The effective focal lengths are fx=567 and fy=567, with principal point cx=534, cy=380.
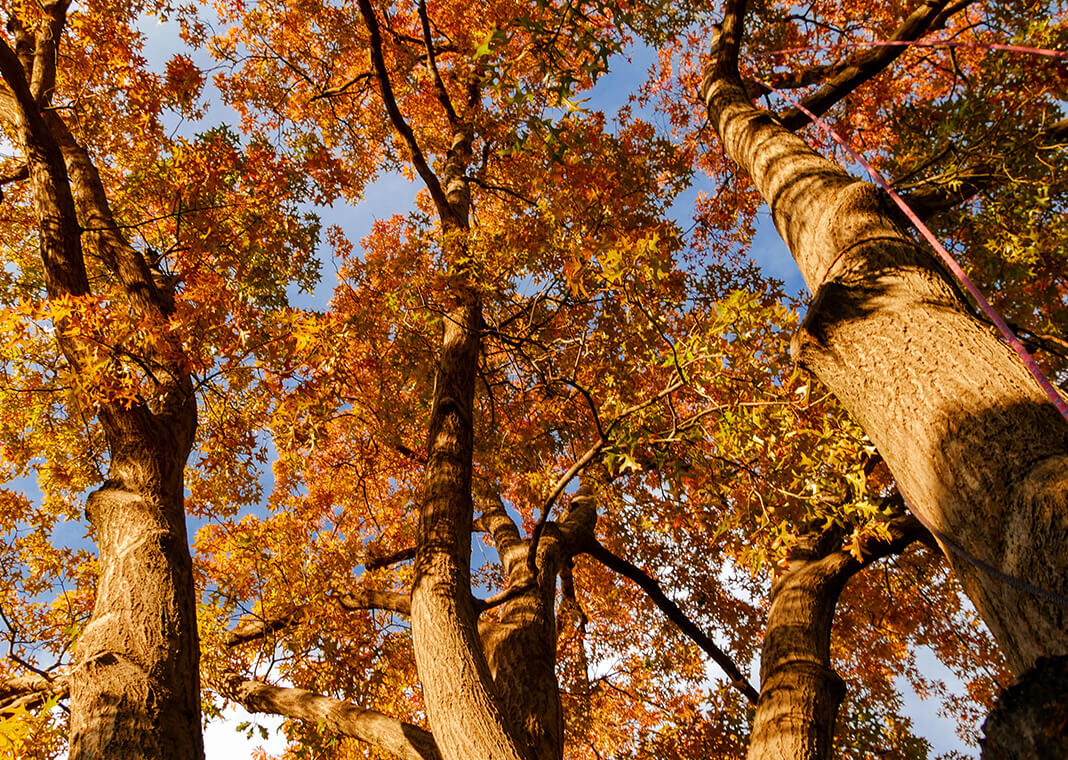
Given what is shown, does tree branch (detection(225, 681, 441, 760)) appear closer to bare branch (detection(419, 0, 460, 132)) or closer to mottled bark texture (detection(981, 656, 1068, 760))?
mottled bark texture (detection(981, 656, 1068, 760))

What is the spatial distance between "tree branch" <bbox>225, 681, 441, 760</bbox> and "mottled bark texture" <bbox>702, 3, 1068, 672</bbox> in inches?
111

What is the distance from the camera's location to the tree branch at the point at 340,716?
3.36 m

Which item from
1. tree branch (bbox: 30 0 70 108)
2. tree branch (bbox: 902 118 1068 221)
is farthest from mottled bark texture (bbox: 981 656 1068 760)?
tree branch (bbox: 30 0 70 108)

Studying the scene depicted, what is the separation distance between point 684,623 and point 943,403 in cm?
475

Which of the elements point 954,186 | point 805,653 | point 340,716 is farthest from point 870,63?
point 340,716

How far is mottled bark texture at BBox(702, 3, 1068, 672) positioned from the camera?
1401 mm

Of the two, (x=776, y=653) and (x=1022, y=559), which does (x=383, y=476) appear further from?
(x=1022, y=559)

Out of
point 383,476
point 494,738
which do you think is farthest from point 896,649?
point 494,738

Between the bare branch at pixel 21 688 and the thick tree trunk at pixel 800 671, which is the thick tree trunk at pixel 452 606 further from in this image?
the bare branch at pixel 21 688

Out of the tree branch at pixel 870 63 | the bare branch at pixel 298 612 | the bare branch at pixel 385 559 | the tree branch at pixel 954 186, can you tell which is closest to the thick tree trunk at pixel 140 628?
the bare branch at pixel 298 612

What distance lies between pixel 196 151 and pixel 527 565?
518cm

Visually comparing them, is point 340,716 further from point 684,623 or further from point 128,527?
point 684,623

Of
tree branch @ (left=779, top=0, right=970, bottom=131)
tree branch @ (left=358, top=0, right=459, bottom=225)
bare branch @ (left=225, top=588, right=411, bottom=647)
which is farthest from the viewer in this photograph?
tree branch @ (left=358, top=0, right=459, bottom=225)

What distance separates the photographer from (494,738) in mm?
2771
